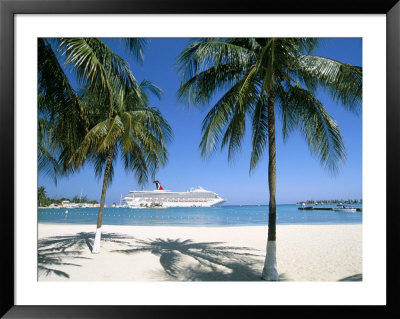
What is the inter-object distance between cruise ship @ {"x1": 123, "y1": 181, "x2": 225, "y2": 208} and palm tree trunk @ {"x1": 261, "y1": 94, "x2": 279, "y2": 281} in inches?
1149

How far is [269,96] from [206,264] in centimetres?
292

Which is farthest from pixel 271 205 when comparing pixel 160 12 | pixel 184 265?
pixel 160 12

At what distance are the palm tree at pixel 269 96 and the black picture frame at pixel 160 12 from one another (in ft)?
2.29

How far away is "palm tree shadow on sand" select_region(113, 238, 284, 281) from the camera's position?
3754 millimetres

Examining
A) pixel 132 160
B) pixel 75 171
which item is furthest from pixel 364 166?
pixel 132 160

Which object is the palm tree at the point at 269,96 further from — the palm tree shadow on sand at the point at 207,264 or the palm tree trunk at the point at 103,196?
the palm tree trunk at the point at 103,196

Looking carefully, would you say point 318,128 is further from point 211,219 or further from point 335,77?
point 211,219

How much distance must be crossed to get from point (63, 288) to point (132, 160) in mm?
4731

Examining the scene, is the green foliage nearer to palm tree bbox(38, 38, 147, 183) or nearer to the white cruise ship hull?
palm tree bbox(38, 38, 147, 183)

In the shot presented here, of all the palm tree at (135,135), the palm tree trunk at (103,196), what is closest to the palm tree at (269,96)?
the palm tree at (135,135)

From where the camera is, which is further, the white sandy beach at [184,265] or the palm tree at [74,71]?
the white sandy beach at [184,265]

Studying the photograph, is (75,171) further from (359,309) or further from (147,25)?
(359,309)

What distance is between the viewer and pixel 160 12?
1.77 metres

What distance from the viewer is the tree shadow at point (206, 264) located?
375 cm
